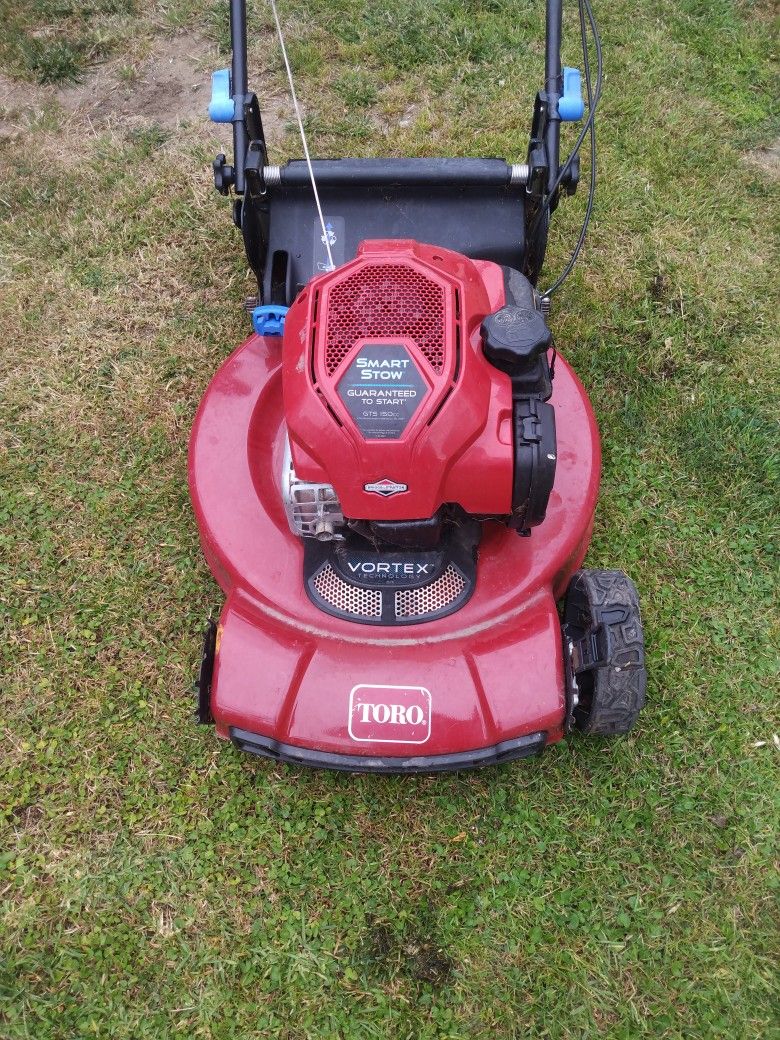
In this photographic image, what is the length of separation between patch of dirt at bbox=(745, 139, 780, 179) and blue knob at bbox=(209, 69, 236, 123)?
7.65 feet

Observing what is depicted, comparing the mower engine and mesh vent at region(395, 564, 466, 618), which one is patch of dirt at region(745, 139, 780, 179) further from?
mesh vent at region(395, 564, 466, 618)

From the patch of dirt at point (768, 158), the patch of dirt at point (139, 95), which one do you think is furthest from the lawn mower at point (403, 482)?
the patch of dirt at point (768, 158)

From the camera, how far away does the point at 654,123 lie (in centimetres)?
378

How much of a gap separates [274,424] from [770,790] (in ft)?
5.69

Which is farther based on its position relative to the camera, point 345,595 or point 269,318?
point 269,318

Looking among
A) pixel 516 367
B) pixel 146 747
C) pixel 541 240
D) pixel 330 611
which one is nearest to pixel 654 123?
pixel 541 240

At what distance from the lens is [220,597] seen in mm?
2707

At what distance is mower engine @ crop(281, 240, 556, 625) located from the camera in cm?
184

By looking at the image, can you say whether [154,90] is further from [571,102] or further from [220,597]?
[220,597]

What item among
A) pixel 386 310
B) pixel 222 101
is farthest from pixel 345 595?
pixel 222 101

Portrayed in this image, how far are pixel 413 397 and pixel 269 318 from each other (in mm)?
779

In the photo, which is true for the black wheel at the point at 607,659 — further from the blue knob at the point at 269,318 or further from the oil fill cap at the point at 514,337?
the blue knob at the point at 269,318

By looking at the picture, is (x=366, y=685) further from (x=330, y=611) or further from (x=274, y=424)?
(x=274, y=424)

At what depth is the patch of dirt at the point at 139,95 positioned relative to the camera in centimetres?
386
